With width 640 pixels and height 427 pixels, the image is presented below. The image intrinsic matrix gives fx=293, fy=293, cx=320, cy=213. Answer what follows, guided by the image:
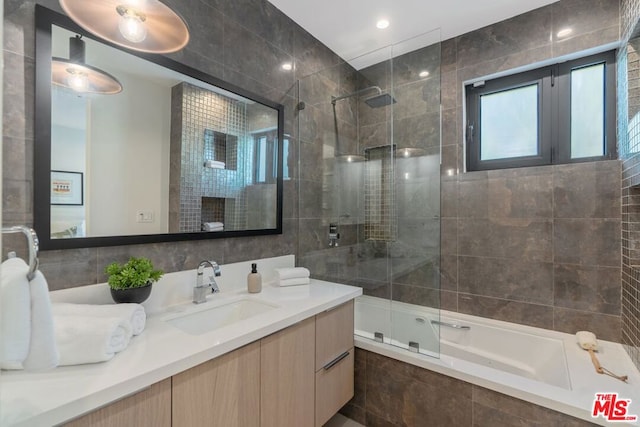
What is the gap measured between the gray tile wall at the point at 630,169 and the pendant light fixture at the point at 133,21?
2315mm

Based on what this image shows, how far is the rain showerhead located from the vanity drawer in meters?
1.90

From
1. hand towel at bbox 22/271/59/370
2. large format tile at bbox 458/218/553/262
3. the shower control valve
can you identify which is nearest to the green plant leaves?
hand towel at bbox 22/271/59/370

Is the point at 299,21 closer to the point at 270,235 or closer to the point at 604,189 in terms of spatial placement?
the point at 270,235

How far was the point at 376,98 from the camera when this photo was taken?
2521 millimetres

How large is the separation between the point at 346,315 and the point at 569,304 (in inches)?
61.0

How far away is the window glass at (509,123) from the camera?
224 cm

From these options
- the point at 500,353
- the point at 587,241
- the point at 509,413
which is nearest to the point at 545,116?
the point at 587,241

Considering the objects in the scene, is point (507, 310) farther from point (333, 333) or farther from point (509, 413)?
point (333, 333)

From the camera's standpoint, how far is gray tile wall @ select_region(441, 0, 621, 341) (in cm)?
190

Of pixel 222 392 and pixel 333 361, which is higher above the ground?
pixel 222 392

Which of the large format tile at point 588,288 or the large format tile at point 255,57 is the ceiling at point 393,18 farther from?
the large format tile at point 588,288

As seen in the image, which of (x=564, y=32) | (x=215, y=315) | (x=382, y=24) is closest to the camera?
(x=215, y=315)

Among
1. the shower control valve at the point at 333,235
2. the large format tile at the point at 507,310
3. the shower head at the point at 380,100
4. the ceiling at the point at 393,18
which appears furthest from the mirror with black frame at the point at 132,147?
the large format tile at the point at 507,310

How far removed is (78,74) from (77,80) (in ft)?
0.08
